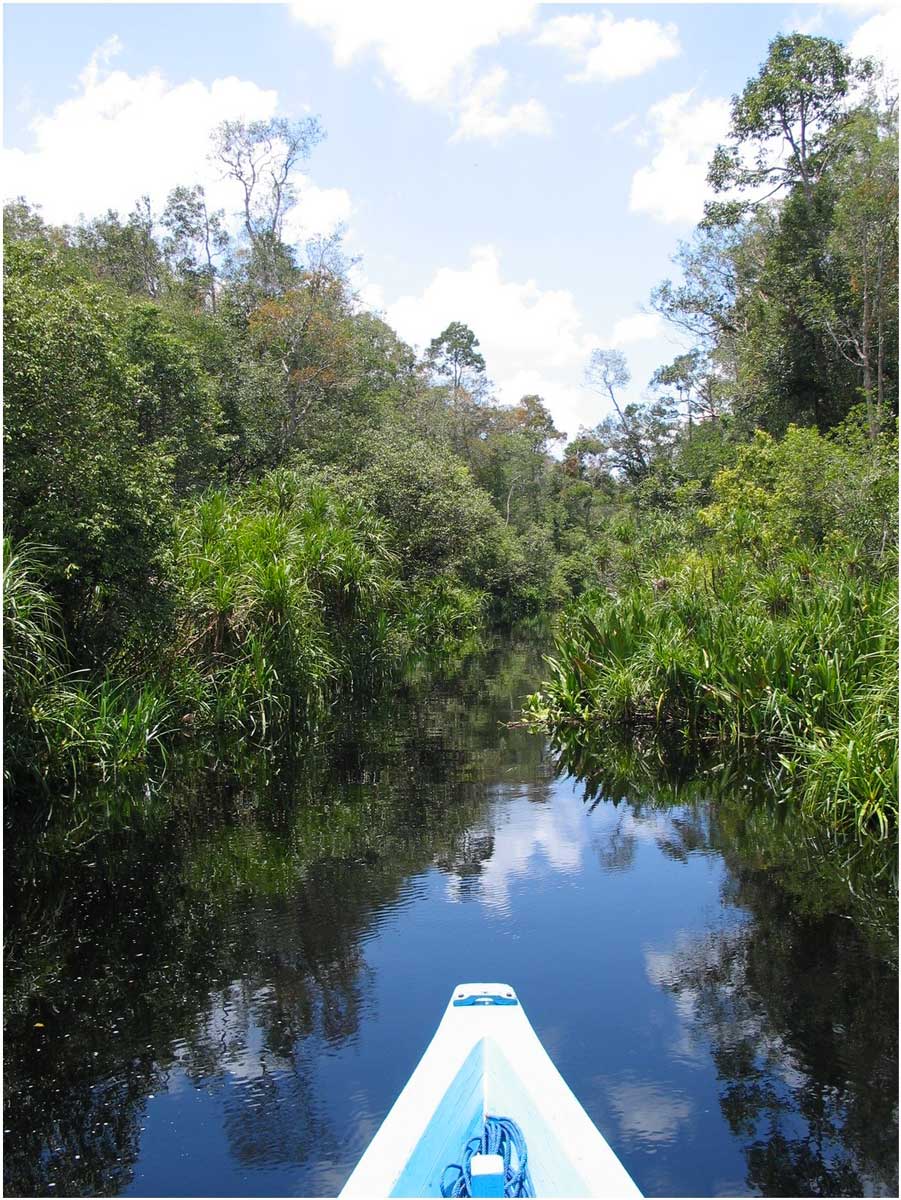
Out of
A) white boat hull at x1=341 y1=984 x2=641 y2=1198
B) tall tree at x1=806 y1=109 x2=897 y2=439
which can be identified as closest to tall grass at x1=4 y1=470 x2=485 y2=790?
white boat hull at x1=341 y1=984 x2=641 y2=1198

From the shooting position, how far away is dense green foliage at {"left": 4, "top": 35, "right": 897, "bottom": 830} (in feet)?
26.5

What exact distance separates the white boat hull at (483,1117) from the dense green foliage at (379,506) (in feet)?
13.3

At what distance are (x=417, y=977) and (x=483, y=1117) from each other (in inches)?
72.5

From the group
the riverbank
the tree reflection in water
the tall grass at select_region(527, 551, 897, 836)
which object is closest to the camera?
the tree reflection in water

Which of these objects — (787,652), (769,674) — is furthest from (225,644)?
(787,652)

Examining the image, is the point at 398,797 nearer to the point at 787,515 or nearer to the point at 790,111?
the point at 787,515

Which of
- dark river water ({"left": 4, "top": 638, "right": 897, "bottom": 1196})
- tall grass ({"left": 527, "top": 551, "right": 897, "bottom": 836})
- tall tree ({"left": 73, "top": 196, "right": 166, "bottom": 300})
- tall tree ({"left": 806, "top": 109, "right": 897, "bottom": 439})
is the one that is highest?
tall tree ({"left": 73, "top": 196, "right": 166, "bottom": 300})

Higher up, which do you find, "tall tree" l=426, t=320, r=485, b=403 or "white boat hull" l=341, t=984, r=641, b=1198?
"tall tree" l=426, t=320, r=485, b=403

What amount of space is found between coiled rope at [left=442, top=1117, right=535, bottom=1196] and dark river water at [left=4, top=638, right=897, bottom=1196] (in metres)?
0.66

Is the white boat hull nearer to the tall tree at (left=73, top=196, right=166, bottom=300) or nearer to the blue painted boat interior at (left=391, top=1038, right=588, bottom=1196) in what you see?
the blue painted boat interior at (left=391, top=1038, right=588, bottom=1196)

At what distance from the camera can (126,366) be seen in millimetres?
9367

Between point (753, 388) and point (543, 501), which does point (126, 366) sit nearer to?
point (753, 388)

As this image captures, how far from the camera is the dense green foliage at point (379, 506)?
26.5 ft

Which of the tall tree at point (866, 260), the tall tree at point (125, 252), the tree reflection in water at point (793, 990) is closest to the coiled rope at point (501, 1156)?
the tree reflection in water at point (793, 990)
